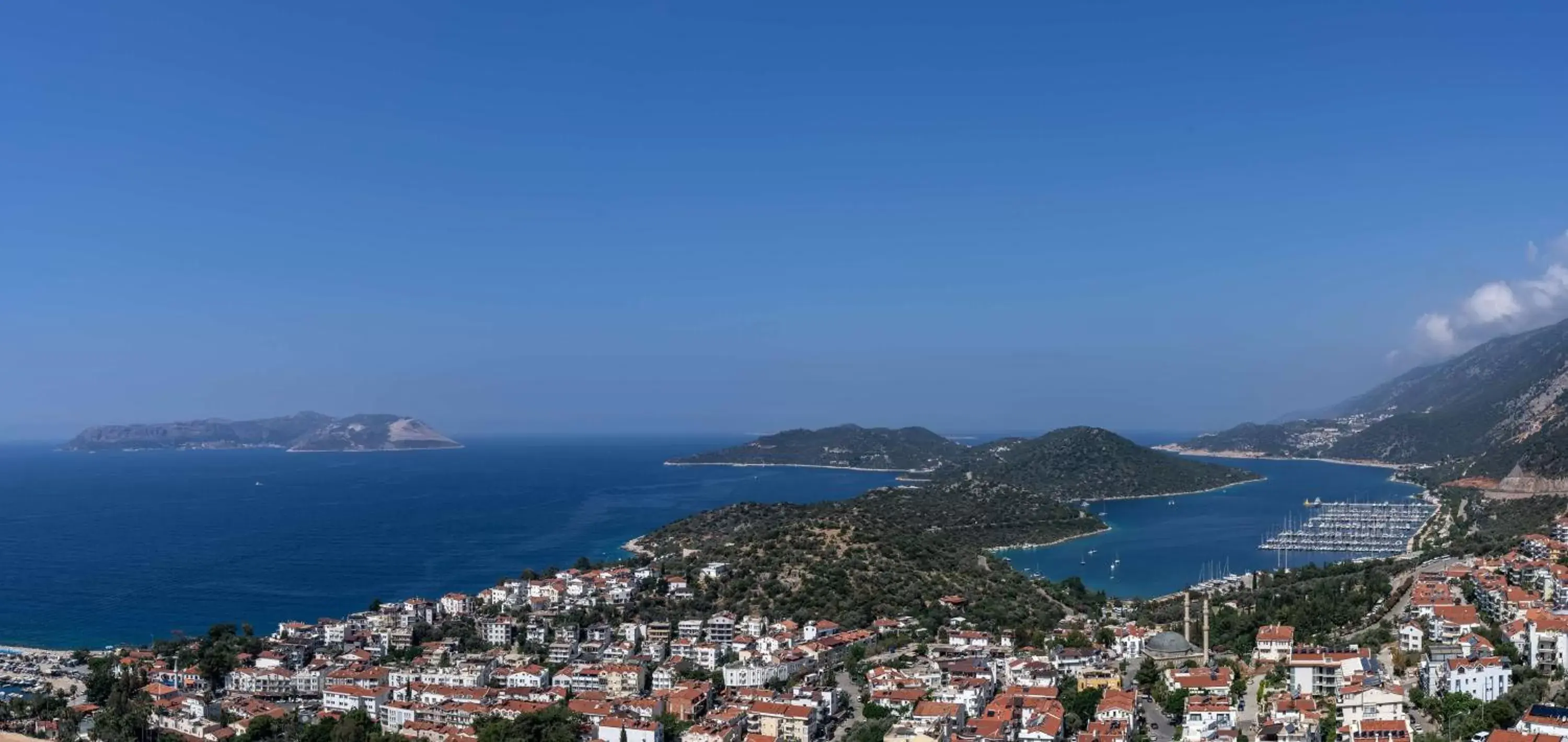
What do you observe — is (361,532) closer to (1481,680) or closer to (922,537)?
(922,537)

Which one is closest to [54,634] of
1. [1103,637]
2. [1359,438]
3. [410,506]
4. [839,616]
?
[839,616]

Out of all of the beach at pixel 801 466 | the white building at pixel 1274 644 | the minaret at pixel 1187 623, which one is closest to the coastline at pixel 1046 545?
the minaret at pixel 1187 623

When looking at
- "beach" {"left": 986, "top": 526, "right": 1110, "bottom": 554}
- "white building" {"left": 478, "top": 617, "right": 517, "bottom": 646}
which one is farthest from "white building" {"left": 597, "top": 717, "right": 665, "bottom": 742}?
"beach" {"left": 986, "top": 526, "right": 1110, "bottom": 554}

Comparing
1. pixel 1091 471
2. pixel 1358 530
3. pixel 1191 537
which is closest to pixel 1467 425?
pixel 1091 471

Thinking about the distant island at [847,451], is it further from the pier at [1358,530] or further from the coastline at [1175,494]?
the pier at [1358,530]

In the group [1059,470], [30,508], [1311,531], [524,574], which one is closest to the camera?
[524,574]

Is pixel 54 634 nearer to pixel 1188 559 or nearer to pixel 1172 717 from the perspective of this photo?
pixel 1172 717
